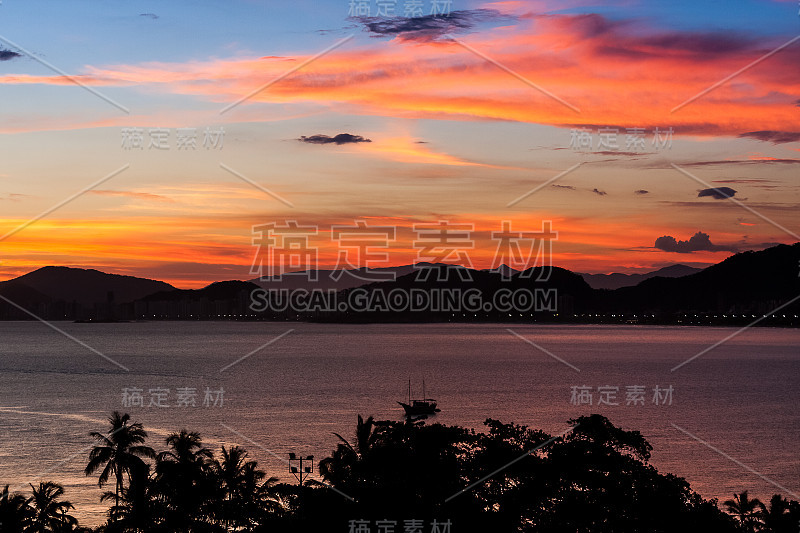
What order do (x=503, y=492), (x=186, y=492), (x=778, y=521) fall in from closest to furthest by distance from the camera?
(x=503, y=492) → (x=778, y=521) → (x=186, y=492)

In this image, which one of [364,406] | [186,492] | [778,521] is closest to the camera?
[778,521]

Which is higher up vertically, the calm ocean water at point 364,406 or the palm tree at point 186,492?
the palm tree at point 186,492

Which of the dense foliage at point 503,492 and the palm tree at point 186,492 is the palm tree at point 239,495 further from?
the dense foliage at point 503,492

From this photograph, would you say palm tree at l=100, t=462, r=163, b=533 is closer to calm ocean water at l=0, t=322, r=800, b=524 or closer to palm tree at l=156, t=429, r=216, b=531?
palm tree at l=156, t=429, r=216, b=531

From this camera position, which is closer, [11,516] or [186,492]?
[11,516]

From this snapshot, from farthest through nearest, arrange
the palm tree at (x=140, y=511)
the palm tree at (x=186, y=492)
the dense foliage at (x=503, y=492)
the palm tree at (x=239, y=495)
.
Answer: the palm tree at (x=239, y=495), the palm tree at (x=186, y=492), the palm tree at (x=140, y=511), the dense foliage at (x=503, y=492)

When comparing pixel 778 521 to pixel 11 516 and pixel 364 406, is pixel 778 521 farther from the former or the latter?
pixel 364 406

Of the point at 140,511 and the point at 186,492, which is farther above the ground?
the point at 186,492

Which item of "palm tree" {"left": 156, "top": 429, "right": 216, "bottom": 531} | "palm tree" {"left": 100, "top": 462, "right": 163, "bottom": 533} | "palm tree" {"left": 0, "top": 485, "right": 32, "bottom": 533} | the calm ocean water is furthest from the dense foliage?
the calm ocean water

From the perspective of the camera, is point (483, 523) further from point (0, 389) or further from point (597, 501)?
point (0, 389)

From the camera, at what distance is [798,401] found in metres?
111

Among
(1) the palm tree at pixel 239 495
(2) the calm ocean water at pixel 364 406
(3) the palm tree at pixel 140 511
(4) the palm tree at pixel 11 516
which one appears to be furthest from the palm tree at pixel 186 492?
(2) the calm ocean water at pixel 364 406

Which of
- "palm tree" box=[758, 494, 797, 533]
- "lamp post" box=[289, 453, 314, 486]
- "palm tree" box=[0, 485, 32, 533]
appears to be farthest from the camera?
"lamp post" box=[289, 453, 314, 486]

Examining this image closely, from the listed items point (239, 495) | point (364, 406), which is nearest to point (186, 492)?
point (239, 495)
